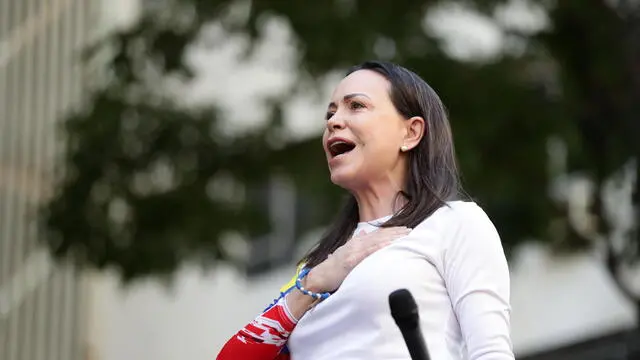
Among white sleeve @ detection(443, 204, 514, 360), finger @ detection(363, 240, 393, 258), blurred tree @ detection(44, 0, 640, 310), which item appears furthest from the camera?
blurred tree @ detection(44, 0, 640, 310)

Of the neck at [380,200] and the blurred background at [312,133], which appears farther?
the blurred background at [312,133]

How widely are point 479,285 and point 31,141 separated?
32.8 feet

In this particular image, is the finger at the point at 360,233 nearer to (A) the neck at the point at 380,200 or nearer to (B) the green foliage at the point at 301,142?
(A) the neck at the point at 380,200

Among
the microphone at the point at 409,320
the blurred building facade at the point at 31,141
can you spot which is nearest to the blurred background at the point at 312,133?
the blurred building facade at the point at 31,141

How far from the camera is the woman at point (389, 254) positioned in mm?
2873

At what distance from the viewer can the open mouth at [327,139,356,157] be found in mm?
3131

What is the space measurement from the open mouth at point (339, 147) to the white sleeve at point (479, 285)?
0.32 m

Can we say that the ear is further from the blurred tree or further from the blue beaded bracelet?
the blurred tree

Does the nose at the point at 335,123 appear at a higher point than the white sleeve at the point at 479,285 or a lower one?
higher

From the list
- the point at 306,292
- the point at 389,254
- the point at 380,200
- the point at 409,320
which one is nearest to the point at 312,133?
the point at 380,200

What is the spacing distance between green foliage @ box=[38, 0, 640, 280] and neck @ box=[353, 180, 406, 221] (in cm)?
548

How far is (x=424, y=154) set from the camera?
315 cm

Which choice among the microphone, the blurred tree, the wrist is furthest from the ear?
the blurred tree

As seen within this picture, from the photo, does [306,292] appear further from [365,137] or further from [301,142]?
[301,142]
